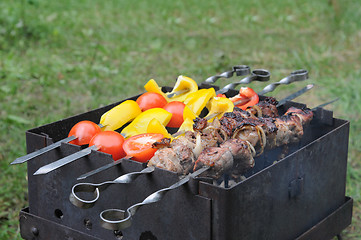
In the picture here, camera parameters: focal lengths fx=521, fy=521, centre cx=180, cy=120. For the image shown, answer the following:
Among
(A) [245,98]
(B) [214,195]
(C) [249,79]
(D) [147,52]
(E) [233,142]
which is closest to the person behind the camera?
(B) [214,195]

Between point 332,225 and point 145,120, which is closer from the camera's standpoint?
point 145,120

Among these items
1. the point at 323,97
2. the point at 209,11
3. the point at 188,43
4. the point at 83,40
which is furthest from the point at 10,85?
the point at 209,11

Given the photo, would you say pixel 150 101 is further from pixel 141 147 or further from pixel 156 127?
pixel 141 147

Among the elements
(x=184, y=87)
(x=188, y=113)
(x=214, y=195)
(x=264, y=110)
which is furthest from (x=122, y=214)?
(x=184, y=87)

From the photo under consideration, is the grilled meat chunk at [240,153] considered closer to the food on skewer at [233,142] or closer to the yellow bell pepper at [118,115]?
the food on skewer at [233,142]

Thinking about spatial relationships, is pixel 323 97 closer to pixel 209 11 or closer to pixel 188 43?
pixel 188 43

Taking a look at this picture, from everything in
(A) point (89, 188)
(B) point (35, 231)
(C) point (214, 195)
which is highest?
(A) point (89, 188)

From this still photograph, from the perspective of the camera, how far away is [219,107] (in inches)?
111

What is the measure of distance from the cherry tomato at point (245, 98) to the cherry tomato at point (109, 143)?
2.79 feet

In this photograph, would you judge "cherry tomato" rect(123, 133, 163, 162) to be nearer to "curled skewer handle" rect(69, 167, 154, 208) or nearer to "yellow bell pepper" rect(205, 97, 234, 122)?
"curled skewer handle" rect(69, 167, 154, 208)

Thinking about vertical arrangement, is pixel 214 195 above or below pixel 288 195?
above

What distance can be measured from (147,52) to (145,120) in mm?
4498

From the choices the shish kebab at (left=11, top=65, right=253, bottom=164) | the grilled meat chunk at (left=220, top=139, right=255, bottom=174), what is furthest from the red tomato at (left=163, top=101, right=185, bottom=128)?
the grilled meat chunk at (left=220, top=139, right=255, bottom=174)

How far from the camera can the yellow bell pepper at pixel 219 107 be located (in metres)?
2.82
